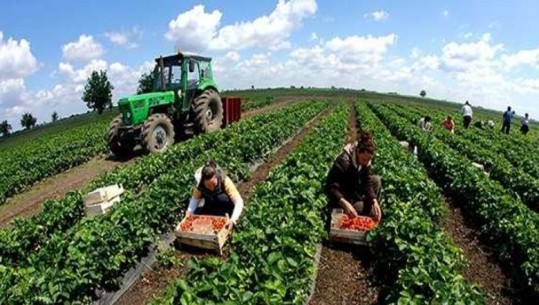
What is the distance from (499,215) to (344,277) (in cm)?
323

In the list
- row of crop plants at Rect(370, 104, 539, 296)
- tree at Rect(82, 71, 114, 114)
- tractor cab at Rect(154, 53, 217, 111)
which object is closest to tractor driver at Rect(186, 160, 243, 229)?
row of crop plants at Rect(370, 104, 539, 296)

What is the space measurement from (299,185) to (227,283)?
3890 mm

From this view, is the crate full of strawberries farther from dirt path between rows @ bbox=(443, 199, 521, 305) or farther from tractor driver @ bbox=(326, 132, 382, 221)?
dirt path between rows @ bbox=(443, 199, 521, 305)

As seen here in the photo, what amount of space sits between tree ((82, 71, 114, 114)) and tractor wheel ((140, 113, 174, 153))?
48.0 metres

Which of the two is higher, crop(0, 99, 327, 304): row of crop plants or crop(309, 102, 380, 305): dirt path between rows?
crop(0, 99, 327, 304): row of crop plants

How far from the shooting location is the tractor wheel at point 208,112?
15883 millimetres

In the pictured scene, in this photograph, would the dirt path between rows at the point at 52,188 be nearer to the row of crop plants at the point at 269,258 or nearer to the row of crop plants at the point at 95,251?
the row of crop plants at the point at 95,251

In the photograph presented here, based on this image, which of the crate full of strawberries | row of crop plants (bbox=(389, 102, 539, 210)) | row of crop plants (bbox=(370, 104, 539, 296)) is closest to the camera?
row of crop plants (bbox=(370, 104, 539, 296))

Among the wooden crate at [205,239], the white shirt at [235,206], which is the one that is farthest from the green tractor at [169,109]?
the wooden crate at [205,239]

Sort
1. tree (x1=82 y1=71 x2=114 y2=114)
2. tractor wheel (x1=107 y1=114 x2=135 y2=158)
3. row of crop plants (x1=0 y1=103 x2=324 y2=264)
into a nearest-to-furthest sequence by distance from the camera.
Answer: row of crop plants (x1=0 y1=103 x2=324 y2=264) → tractor wheel (x1=107 y1=114 x2=135 y2=158) → tree (x1=82 y1=71 x2=114 y2=114)

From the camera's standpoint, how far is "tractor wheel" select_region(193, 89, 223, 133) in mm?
15883

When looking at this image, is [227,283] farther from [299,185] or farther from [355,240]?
[299,185]

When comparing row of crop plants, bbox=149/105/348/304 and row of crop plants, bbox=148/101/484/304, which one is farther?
row of crop plants, bbox=148/101/484/304

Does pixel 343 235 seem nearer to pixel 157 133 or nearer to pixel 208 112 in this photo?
pixel 157 133
